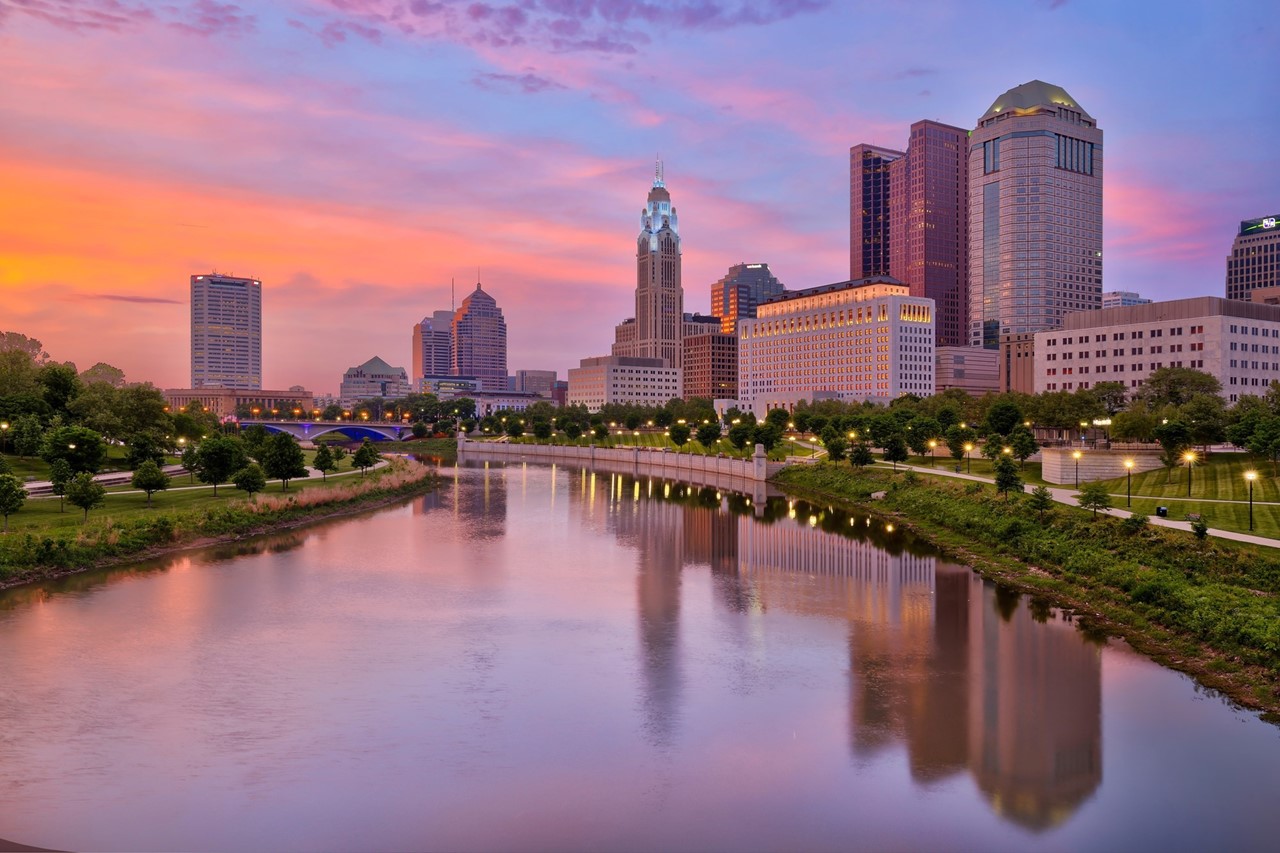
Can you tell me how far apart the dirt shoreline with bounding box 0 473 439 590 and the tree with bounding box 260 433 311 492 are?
6039mm

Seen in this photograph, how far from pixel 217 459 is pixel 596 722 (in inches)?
1859

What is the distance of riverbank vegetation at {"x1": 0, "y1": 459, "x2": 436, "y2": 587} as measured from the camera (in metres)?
40.8

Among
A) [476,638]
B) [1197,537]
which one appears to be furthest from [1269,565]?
[476,638]

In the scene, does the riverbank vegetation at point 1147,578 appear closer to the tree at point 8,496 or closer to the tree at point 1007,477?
the tree at point 1007,477

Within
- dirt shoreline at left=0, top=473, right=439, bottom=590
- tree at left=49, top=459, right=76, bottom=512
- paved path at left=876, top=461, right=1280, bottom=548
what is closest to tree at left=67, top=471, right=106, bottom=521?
tree at left=49, top=459, right=76, bottom=512

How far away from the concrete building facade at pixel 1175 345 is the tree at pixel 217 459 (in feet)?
381

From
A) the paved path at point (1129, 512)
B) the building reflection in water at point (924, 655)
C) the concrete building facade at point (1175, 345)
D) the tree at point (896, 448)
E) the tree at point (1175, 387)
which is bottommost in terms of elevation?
the building reflection in water at point (924, 655)

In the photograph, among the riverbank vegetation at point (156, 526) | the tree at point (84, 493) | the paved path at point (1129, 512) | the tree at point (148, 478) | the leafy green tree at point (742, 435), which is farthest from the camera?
the leafy green tree at point (742, 435)

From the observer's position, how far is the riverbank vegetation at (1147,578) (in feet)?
89.8

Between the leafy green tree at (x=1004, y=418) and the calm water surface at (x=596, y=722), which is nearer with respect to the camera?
the calm water surface at (x=596, y=722)

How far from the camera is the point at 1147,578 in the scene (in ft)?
115

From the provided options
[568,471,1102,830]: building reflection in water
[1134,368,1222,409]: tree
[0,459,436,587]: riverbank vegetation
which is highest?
[1134,368,1222,409]: tree

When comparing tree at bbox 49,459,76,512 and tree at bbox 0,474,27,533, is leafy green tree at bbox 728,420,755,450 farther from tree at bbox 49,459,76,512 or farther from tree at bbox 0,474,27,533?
tree at bbox 0,474,27,533

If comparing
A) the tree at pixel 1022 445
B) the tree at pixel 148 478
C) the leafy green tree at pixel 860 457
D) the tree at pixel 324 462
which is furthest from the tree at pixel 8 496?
the tree at pixel 1022 445
